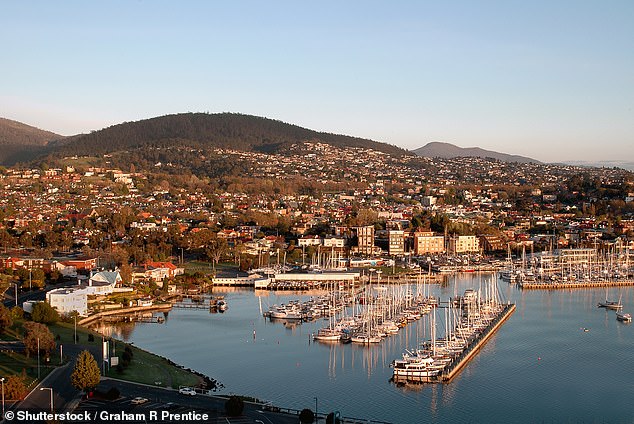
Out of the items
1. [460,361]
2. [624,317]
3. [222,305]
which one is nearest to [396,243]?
[222,305]

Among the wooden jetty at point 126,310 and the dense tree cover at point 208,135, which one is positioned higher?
the dense tree cover at point 208,135

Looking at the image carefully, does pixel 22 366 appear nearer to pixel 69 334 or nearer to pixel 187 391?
pixel 187 391

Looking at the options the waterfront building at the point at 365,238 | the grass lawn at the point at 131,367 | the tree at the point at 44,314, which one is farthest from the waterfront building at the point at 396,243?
the grass lawn at the point at 131,367

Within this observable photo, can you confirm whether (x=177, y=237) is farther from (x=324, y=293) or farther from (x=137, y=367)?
(x=137, y=367)

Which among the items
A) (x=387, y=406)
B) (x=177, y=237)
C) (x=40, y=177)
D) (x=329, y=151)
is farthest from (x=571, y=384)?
(x=329, y=151)

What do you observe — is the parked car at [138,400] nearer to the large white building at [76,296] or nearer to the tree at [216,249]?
the large white building at [76,296]

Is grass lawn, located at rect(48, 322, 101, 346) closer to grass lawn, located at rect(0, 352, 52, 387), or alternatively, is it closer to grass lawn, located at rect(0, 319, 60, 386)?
grass lawn, located at rect(0, 319, 60, 386)
